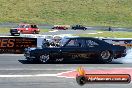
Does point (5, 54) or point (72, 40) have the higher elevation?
point (72, 40)

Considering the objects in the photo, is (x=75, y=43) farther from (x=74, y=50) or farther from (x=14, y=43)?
(x=14, y=43)

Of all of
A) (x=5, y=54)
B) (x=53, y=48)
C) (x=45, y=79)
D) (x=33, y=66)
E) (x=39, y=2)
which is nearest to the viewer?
(x=45, y=79)

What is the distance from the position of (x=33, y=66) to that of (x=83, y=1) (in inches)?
2436

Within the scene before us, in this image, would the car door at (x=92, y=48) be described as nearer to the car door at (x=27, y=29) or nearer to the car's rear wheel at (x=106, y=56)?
the car's rear wheel at (x=106, y=56)

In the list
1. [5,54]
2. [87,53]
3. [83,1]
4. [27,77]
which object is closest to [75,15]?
[83,1]

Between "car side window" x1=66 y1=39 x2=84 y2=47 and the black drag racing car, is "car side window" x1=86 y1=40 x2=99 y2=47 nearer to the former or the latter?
the black drag racing car

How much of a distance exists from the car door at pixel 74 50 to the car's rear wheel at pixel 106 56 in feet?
2.78

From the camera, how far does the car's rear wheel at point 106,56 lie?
19.1m

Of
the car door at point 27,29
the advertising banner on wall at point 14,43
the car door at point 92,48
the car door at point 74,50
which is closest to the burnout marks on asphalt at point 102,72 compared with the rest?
the car door at point 92,48

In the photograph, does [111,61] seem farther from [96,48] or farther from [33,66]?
[33,66]

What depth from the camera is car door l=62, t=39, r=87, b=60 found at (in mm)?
18625

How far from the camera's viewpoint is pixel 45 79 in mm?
13812

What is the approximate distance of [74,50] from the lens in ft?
61.3

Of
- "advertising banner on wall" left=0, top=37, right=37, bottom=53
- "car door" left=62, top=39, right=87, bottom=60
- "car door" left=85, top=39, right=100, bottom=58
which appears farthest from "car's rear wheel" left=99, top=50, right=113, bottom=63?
"advertising banner on wall" left=0, top=37, right=37, bottom=53
